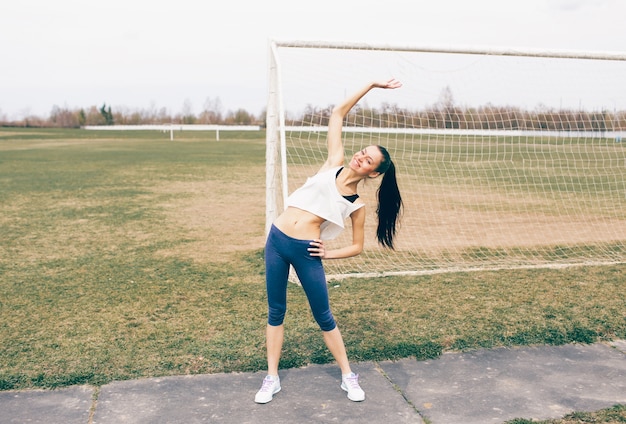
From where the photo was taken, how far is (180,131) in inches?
3012

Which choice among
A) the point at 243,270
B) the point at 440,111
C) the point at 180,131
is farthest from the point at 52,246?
the point at 180,131

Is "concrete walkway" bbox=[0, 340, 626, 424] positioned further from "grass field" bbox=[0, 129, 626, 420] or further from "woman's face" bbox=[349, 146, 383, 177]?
"woman's face" bbox=[349, 146, 383, 177]

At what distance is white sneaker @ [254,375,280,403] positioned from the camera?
3.79 metres

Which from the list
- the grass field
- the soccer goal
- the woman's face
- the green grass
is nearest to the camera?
the green grass

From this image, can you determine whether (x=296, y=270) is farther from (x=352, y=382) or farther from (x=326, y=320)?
(x=352, y=382)

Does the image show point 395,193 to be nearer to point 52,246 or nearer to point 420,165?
point 52,246

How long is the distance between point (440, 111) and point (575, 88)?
7.47 ft

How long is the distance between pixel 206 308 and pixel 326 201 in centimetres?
227

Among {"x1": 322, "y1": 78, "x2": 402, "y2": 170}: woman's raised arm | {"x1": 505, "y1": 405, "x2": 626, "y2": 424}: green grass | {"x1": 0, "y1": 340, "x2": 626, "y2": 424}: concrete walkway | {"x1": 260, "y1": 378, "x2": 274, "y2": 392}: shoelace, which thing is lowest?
{"x1": 0, "y1": 340, "x2": 626, "y2": 424}: concrete walkway

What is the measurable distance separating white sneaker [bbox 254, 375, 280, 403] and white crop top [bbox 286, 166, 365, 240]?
1018 mm

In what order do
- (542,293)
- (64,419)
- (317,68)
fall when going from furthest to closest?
1. (317,68)
2. (542,293)
3. (64,419)

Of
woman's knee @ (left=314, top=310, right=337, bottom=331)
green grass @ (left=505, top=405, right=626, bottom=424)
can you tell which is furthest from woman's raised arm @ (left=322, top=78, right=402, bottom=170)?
green grass @ (left=505, top=405, right=626, bottom=424)

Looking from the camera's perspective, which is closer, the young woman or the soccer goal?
the young woman

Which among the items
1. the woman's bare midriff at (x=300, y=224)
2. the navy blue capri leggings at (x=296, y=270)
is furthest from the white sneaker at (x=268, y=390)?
the woman's bare midriff at (x=300, y=224)
